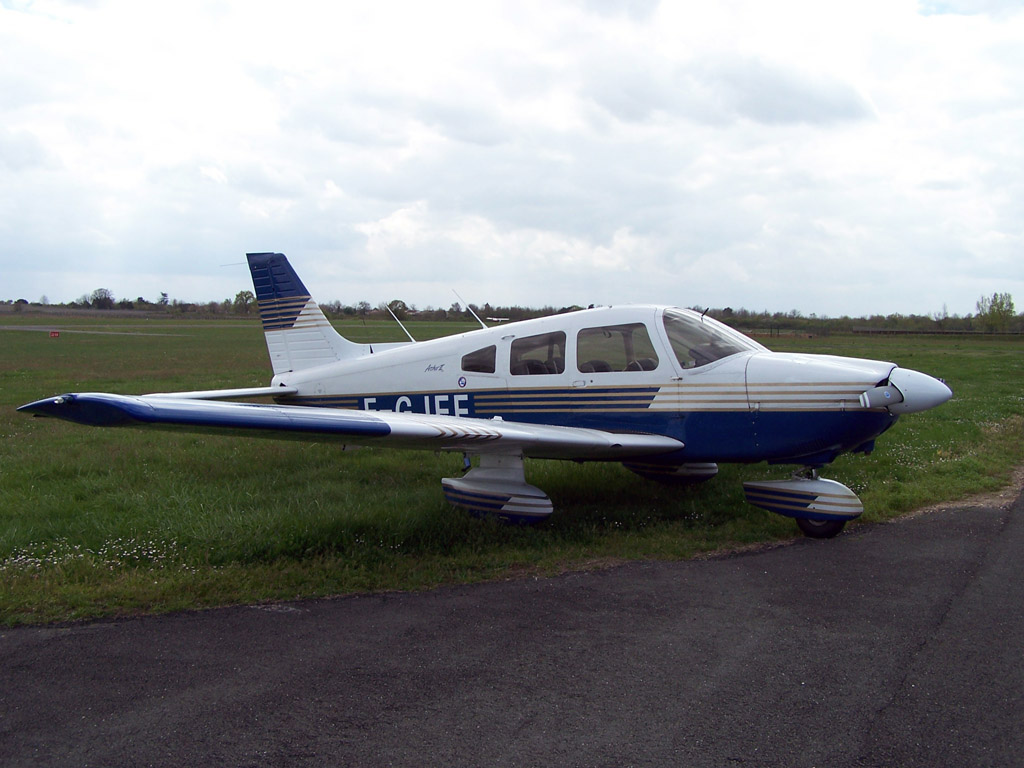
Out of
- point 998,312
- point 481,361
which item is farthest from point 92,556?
point 998,312

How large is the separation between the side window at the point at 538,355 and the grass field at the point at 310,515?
144 cm

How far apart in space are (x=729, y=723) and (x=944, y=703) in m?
1.08

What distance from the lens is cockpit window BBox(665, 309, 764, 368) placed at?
664 cm

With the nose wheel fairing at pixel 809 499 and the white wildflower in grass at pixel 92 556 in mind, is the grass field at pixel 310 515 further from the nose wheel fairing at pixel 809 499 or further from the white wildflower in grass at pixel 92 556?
the nose wheel fairing at pixel 809 499

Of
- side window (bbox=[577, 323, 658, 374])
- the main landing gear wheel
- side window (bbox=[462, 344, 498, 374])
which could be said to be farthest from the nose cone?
side window (bbox=[462, 344, 498, 374])

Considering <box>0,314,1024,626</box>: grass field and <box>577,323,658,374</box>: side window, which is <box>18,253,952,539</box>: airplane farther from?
<box>0,314,1024,626</box>: grass field

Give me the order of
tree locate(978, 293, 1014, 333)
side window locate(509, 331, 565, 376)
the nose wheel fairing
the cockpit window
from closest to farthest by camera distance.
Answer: the nose wheel fairing → the cockpit window → side window locate(509, 331, 565, 376) → tree locate(978, 293, 1014, 333)

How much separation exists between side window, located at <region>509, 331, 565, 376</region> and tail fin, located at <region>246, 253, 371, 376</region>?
8.80 feet

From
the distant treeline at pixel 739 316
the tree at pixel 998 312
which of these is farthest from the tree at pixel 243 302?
the tree at pixel 998 312

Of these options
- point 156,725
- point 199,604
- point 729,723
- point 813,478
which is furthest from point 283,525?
point 813,478

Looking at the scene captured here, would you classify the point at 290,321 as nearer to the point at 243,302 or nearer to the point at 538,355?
the point at 538,355

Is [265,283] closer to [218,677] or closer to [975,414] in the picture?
[218,677]

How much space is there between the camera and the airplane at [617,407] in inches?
224

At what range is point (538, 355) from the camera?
7262 millimetres
